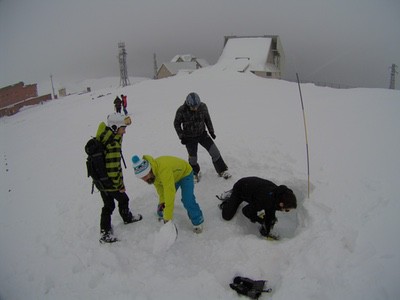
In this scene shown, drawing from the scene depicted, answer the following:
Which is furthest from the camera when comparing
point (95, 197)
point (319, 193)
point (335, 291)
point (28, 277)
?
point (95, 197)

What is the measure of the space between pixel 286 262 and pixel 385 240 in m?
1.32

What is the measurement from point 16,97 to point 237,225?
→ 31.3 metres

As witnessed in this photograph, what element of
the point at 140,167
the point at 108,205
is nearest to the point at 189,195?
the point at 140,167

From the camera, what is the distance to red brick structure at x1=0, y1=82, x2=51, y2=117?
85.4ft

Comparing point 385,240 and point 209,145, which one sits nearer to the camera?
point 385,240

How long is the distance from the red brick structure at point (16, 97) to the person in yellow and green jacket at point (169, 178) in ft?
86.9

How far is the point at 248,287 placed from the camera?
147 inches

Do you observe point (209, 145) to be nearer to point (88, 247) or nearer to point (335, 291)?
point (88, 247)

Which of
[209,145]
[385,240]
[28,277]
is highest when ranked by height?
[209,145]

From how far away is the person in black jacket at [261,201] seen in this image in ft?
13.6

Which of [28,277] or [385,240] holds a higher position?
[385,240]

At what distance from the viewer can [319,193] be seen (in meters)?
5.48

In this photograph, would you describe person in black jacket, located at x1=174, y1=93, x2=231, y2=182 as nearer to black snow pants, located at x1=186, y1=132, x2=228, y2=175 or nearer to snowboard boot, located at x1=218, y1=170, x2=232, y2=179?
black snow pants, located at x1=186, y1=132, x2=228, y2=175

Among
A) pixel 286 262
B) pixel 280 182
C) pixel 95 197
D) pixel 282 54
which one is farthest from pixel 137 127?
pixel 282 54
